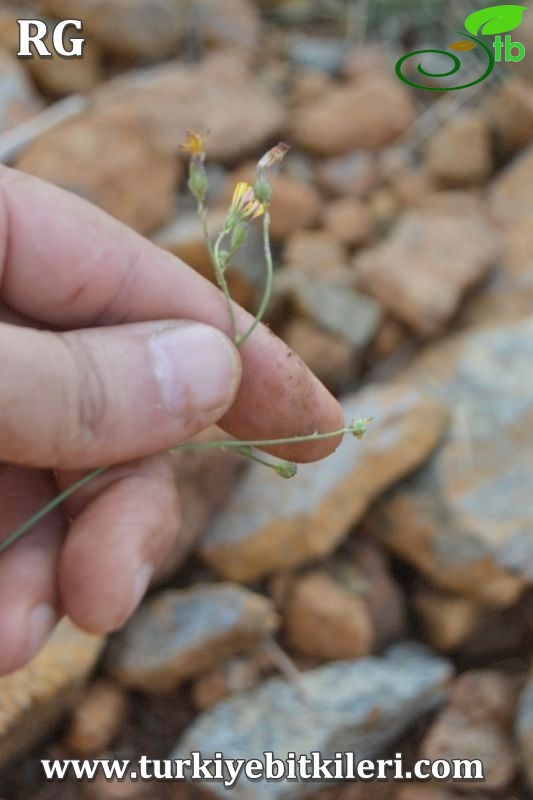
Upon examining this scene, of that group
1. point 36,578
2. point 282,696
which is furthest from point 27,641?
point 282,696

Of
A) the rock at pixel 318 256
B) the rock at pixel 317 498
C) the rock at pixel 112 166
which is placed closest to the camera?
the rock at pixel 317 498

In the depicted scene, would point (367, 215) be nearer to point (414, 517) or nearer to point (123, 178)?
point (123, 178)

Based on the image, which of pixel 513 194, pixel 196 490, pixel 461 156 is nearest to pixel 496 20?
pixel 461 156

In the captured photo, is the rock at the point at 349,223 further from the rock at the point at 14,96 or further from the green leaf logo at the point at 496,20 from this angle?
the rock at the point at 14,96

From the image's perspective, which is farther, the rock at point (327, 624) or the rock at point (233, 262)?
the rock at point (233, 262)

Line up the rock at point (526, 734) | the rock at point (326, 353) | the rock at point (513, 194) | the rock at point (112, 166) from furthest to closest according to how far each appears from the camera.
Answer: the rock at point (513, 194)
the rock at point (112, 166)
the rock at point (326, 353)
the rock at point (526, 734)

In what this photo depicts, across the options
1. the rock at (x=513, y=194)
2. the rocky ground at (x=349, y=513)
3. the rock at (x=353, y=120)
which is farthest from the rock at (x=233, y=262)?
the rock at (x=513, y=194)
